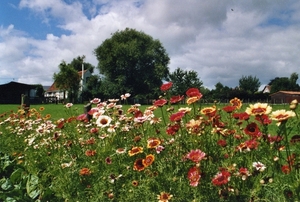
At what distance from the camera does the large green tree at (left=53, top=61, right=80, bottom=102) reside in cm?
4659

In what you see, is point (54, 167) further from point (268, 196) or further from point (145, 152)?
point (268, 196)

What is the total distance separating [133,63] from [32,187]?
45316 millimetres

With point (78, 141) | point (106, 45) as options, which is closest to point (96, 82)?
point (106, 45)

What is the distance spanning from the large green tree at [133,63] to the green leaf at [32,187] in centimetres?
4331

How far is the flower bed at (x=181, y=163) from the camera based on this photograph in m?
2.33

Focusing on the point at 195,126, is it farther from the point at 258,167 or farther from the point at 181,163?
the point at 258,167

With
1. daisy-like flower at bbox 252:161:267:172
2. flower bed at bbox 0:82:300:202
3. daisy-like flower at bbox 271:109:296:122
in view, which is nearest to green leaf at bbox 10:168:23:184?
flower bed at bbox 0:82:300:202

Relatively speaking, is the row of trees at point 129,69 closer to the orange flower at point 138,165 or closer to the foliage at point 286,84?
the foliage at point 286,84

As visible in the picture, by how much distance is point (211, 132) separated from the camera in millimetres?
2945

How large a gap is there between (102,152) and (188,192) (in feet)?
3.11

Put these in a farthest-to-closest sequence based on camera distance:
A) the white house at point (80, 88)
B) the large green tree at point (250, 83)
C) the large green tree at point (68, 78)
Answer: the large green tree at point (250, 83) → the white house at point (80, 88) → the large green tree at point (68, 78)

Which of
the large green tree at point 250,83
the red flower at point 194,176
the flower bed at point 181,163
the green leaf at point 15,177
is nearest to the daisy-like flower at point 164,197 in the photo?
the flower bed at point 181,163

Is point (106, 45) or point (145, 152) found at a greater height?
point (106, 45)

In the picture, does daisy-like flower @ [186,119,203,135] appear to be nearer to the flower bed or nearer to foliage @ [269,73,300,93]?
the flower bed
